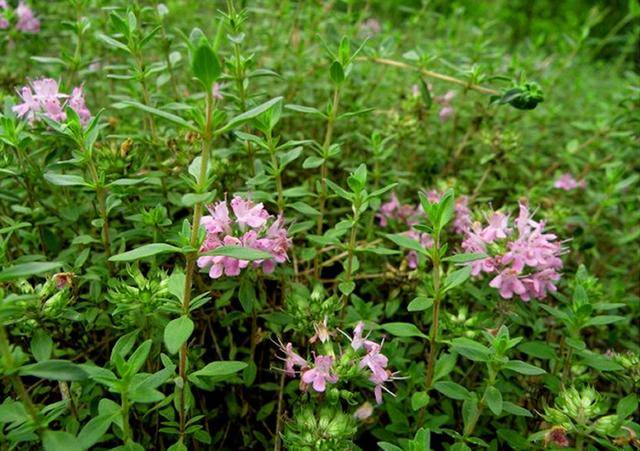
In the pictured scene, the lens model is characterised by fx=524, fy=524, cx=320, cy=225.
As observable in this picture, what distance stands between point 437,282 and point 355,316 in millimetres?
377

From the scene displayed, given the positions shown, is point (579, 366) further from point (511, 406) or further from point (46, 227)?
point (46, 227)

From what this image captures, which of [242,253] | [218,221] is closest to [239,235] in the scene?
[218,221]

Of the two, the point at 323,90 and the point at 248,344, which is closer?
the point at 248,344

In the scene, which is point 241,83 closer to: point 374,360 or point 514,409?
point 374,360

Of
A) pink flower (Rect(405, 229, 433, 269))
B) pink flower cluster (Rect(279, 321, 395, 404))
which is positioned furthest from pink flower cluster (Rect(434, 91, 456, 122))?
pink flower cluster (Rect(279, 321, 395, 404))

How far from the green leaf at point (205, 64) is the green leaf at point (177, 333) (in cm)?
56

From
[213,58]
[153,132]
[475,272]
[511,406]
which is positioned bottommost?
[511,406]

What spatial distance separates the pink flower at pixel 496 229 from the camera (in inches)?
70.7

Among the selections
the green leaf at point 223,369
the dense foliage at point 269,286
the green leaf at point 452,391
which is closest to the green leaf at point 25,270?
the dense foliage at point 269,286

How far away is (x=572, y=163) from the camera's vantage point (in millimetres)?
2988

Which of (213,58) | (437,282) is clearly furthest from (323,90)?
(213,58)

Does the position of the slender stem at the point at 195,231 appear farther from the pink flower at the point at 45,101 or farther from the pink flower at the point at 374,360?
the pink flower at the point at 45,101

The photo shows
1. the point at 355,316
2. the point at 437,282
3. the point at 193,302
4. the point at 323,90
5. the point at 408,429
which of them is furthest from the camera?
the point at 323,90

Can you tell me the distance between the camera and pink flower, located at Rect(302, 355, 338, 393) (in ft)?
4.64
